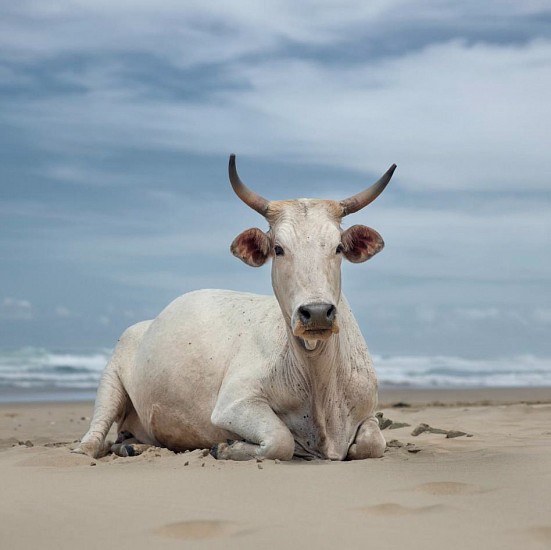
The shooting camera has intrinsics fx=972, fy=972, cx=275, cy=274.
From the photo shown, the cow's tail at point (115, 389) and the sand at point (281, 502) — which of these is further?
the cow's tail at point (115, 389)

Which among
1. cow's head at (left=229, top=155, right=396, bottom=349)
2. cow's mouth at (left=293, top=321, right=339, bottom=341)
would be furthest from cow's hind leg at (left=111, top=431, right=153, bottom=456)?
cow's mouth at (left=293, top=321, right=339, bottom=341)

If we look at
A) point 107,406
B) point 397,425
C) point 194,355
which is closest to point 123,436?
point 107,406

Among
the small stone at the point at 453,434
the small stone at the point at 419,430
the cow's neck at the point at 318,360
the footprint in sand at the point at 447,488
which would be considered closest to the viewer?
the footprint in sand at the point at 447,488

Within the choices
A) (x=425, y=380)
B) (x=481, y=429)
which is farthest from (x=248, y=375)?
(x=425, y=380)

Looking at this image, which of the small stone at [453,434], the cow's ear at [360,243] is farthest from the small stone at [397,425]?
the cow's ear at [360,243]

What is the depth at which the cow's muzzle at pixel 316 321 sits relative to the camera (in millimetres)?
5984

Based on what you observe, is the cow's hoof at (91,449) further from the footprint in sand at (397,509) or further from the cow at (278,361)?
the footprint in sand at (397,509)

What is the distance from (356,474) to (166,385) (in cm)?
287

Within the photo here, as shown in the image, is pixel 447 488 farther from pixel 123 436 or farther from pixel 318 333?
pixel 123 436

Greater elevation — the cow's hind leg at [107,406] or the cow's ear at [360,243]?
the cow's ear at [360,243]

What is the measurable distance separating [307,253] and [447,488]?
1961 mm

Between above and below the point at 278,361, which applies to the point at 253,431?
below

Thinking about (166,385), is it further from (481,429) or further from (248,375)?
(481,429)

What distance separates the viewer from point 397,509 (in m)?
4.71
